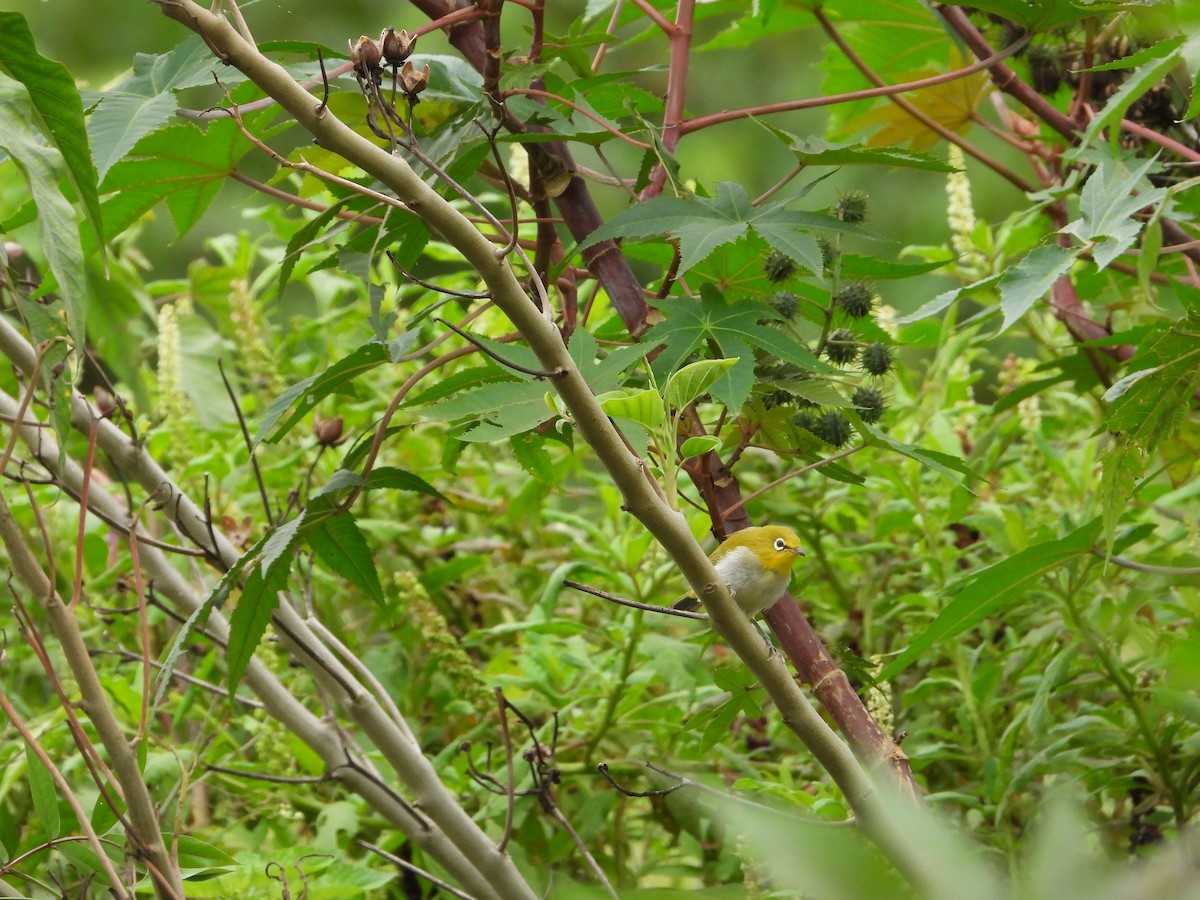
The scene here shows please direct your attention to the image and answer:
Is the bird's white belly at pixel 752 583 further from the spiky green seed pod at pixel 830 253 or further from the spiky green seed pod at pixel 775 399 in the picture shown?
the spiky green seed pod at pixel 830 253

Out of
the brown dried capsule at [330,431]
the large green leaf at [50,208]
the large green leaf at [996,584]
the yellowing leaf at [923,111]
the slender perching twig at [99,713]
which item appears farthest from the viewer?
the yellowing leaf at [923,111]

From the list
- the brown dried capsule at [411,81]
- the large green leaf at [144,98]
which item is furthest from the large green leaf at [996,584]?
the large green leaf at [144,98]

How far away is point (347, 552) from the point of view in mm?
965

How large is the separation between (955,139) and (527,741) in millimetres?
725

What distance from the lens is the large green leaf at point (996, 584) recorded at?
0.88m

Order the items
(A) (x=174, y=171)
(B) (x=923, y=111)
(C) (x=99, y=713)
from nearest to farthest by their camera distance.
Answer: (C) (x=99, y=713)
(A) (x=174, y=171)
(B) (x=923, y=111)

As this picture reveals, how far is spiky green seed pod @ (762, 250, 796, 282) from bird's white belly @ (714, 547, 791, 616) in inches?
8.6

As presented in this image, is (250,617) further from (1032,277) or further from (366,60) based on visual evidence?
(1032,277)

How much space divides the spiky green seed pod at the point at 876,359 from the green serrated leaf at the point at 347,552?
415mm

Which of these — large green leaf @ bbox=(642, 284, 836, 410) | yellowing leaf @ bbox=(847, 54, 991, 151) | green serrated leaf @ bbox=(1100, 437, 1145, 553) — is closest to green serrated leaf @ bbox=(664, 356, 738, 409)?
large green leaf @ bbox=(642, 284, 836, 410)

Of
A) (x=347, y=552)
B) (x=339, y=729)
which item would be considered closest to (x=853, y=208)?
(x=347, y=552)

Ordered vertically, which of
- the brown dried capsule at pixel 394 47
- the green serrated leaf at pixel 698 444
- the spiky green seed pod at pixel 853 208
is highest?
the brown dried capsule at pixel 394 47

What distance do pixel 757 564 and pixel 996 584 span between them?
8.6 inches

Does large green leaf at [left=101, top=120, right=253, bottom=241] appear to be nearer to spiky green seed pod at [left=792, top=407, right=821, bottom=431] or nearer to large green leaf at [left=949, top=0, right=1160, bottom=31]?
spiky green seed pod at [left=792, top=407, right=821, bottom=431]
